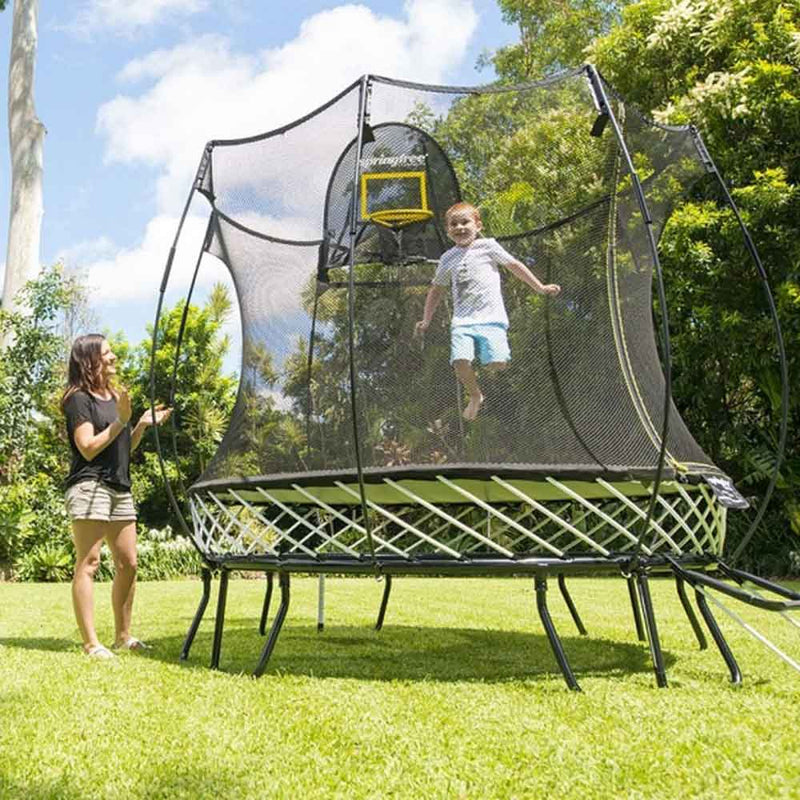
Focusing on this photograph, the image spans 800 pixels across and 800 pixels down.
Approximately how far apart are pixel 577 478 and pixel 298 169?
1725 mm

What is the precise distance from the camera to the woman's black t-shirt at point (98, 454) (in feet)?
10.7

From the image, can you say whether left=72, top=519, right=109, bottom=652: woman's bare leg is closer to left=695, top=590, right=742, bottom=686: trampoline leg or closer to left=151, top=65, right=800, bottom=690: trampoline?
left=151, top=65, right=800, bottom=690: trampoline

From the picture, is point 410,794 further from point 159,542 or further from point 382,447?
point 159,542

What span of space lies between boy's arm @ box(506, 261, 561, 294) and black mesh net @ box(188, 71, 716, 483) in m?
0.04

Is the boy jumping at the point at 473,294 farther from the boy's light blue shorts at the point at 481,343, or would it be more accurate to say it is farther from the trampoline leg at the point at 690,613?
the trampoline leg at the point at 690,613

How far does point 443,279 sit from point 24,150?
9.17m

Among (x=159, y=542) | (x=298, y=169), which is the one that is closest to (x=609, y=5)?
(x=159, y=542)

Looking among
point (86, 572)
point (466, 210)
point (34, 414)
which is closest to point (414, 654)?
point (86, 572)

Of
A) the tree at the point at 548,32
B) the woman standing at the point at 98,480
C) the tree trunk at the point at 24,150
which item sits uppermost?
the tree at the point at 548,32

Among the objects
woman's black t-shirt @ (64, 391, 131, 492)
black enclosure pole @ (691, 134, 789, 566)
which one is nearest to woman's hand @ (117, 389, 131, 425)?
woman's black t-shirt @ (64, 391, 131, 492)

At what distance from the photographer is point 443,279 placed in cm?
356

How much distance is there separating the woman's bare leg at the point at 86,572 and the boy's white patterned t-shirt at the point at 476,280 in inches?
59.4

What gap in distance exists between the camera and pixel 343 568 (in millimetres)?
2678

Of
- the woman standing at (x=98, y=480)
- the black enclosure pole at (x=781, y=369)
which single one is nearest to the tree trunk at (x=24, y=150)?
the woman standing at (x=98, y=480)
